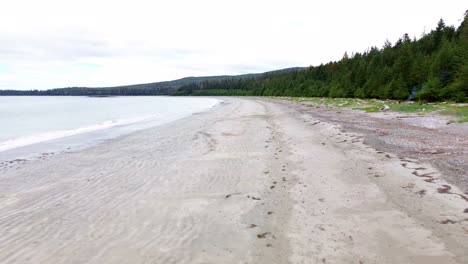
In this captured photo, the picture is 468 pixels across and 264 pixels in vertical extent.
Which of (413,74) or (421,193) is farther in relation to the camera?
(413,74)

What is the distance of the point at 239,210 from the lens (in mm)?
6594

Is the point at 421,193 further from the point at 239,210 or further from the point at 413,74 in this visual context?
the point at 413,74

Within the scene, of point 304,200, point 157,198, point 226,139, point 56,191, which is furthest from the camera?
point 226,139

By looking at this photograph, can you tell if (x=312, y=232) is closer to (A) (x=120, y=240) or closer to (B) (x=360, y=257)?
(B) (x=360, y=257)

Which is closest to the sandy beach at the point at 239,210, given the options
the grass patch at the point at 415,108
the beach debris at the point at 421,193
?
the beach debris at the point at 421,193

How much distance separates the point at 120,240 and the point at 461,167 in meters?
8.97

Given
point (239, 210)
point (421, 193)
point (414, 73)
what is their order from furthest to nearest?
point (414, 73)
point (421, 193)
point (239, 210)

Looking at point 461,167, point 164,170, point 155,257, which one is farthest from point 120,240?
point 461,167

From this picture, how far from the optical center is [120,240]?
17.5 ft

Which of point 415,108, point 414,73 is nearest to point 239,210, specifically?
point 415,108

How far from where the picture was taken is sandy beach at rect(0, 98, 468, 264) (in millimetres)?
4812

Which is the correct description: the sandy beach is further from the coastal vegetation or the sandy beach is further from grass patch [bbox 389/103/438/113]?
the coastal vegetation

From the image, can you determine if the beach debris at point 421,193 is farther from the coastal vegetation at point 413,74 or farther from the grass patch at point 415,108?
the coastal vegetation at point 413,74

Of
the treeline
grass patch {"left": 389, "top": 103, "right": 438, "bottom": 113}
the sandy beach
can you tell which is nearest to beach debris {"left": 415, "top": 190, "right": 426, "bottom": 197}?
the sandy beach
